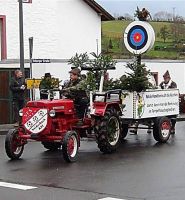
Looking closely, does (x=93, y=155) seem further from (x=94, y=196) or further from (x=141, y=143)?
(x=94, y=196)

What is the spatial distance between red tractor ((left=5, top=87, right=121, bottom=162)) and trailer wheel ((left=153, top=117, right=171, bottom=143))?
1763 mm

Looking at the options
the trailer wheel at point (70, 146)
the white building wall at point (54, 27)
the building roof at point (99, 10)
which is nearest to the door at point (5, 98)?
the white building wall at point (54, 27)

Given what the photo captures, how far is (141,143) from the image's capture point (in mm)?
16141

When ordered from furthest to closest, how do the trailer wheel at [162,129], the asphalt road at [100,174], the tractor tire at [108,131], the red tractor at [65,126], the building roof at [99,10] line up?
the building roof at [99,10]
the trailer wheel at [162,129]
the tractor tire at [108,131]
the red tractor at [65,126]
the asphalt road at [100,174]

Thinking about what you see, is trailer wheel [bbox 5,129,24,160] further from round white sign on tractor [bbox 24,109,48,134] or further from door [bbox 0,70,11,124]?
door [bbox 0,70,11,124]

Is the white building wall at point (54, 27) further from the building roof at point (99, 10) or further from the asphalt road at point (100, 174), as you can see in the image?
the asphalt road at point (100, 174)

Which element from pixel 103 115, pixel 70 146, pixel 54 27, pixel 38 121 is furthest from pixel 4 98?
pixel 54 27

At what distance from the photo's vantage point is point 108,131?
14.1 meters

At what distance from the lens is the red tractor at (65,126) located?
13.0 m

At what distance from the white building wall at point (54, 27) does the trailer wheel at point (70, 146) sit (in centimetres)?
1658

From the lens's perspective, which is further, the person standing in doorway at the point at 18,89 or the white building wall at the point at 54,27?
the white building wall at the point at 54,27

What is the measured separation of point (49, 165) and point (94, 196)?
320 centimetres

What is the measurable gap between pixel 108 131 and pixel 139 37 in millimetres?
3835

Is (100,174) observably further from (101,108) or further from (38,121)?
(101,108)
